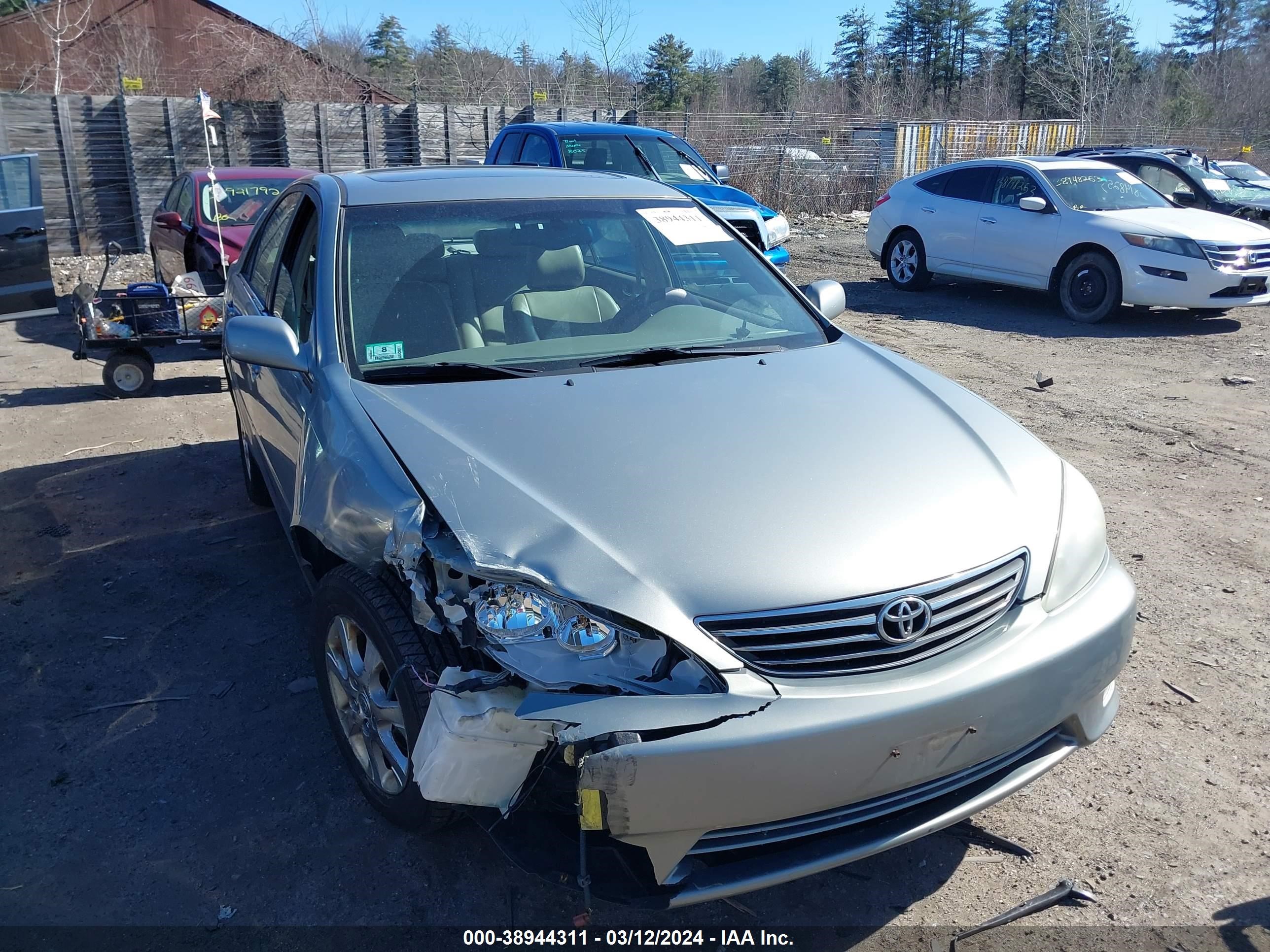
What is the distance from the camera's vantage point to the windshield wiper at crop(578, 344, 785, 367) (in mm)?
3375

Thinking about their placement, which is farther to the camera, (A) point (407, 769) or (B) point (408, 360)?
(B) point (408, 360)

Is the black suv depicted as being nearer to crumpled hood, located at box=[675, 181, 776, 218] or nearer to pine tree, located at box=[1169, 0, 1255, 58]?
crumpled hood, located at box=[675, 181, 776, 218]

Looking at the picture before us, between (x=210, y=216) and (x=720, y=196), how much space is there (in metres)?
5.28

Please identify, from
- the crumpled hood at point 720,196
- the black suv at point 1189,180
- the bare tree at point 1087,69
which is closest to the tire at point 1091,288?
the crumpled hood at point 720,196

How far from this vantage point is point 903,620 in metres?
2.26

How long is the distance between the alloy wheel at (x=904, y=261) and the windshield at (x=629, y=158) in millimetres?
2876

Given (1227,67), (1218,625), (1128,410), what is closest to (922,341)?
(1128,410)

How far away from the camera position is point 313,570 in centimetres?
346

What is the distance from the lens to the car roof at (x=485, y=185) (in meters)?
3.81

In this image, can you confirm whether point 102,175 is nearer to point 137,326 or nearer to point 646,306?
point 137,326

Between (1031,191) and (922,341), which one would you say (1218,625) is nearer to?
(922,341)

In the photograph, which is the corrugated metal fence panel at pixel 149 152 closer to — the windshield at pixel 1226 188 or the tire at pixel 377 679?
the tire at pixel 377 679

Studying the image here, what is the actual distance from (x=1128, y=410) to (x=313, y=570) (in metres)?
6.19

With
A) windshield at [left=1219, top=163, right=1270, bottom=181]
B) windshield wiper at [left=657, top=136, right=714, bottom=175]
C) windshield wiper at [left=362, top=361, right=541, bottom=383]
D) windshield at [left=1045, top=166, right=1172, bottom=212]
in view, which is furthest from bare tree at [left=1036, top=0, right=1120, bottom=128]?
windshield wiper at [left=362, top=361, right=541, bottom=383]
